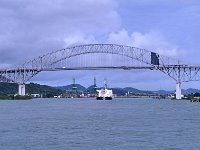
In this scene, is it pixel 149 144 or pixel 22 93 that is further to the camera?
pixel 22 93

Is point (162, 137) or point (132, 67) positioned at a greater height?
point (132, 67)

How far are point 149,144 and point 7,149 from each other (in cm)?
774

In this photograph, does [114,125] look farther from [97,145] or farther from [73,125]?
[97,145]

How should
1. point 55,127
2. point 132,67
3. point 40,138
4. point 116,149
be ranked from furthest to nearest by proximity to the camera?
point 132,67 → point 55,127 → point 40,138 → point 116,149

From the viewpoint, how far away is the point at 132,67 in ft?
456

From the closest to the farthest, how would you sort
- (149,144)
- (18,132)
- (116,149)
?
(116,149)
(149,144)
(18,132)

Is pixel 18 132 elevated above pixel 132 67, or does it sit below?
below

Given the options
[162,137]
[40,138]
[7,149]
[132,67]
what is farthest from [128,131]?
[132,67]

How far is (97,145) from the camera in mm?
30719

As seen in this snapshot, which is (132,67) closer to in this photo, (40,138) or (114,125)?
(114,125)

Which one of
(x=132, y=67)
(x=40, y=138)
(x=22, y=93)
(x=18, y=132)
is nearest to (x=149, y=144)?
(x=40, y=138)

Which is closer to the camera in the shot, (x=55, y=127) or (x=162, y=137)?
(x=162, y=137)

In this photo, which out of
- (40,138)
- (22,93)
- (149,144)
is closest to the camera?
(149,144)

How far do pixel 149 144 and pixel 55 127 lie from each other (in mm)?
12061
